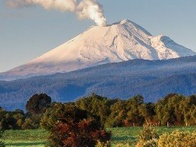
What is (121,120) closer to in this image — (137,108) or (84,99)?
(137,108)

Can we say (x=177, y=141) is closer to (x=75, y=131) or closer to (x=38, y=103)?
(x=75, y=131)

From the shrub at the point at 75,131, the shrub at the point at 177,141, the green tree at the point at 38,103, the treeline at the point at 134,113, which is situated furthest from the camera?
the green tree at the point at 38,103

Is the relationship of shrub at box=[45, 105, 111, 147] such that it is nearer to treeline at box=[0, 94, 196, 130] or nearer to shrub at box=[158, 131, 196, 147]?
shrub at box=[158, 131, 196, 147]

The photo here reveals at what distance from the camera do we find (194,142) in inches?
1189

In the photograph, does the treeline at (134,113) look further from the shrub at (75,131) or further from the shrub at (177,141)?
the shrub at (177,141)

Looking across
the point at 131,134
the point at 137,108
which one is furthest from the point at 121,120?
the point at 131,134

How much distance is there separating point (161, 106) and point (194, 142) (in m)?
83.3

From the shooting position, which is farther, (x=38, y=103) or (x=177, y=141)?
(x=38, y=103)

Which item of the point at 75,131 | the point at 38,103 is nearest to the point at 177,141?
the point at 75,131

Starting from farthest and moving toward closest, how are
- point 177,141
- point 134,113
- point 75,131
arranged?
point 134,113, point 75,131, point 177,141

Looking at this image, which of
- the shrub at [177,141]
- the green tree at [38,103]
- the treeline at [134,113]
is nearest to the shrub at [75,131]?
the shrub at [177,141]

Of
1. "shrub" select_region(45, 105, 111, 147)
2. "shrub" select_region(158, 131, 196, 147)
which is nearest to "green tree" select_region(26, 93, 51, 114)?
"shrub" select_region(45, 105, 111, 147)

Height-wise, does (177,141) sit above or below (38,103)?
below

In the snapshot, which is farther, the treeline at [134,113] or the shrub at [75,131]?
the treeline at [134,113]
